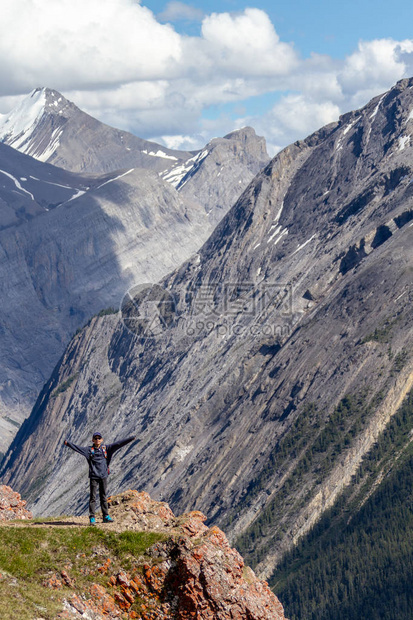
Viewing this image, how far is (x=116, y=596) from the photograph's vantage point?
101 feet

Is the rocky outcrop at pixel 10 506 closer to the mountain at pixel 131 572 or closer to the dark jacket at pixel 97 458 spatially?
the mountain at pixel 131 572

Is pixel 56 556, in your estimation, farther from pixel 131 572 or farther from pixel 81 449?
pixel 81 449

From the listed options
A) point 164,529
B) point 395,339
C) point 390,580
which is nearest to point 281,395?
point 395,339

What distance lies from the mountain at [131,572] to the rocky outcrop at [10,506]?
6.83 m

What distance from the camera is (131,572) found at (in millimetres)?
31719

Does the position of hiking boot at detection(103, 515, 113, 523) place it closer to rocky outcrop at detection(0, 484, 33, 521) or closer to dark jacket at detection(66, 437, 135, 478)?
dark jacket at detection(66, 437, 135, 478)

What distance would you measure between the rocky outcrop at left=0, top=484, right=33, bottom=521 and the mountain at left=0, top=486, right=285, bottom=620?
6827mm

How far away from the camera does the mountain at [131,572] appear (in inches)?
1189

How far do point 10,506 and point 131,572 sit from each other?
11.7m

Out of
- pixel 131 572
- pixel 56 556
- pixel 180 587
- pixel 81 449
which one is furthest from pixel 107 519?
pixel 180 587

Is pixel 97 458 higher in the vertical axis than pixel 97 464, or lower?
higher

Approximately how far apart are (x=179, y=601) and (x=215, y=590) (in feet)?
4.72

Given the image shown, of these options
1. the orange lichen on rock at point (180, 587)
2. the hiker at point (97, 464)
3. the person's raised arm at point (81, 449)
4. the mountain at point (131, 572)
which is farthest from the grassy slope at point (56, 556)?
the person's raised arm at point (81, 449)

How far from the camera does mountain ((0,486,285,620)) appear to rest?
30.2 metres
